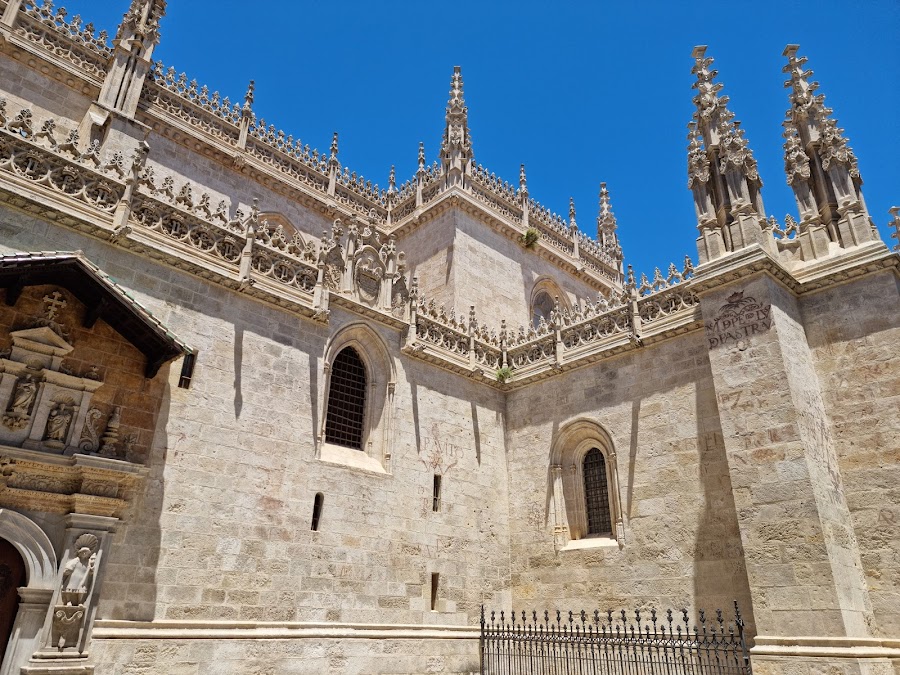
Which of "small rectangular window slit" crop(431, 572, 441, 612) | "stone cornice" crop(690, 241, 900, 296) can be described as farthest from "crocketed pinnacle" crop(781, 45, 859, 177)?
"small rectangular window slit" crop(431, 572, 441, 612)

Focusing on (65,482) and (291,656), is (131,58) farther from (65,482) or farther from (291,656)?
(291,656)

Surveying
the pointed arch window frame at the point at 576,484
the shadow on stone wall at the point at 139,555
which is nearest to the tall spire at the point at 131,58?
the shadow on stone wall at the point at 139,555

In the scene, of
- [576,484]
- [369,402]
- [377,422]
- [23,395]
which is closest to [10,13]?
[23,395]

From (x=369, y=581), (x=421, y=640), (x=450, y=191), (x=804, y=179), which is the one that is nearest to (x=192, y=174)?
(x=450, y=191)

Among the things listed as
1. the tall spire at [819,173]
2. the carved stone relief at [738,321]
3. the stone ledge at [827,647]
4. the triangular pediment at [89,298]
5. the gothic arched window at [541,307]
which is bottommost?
the stone ledge at [827,647]

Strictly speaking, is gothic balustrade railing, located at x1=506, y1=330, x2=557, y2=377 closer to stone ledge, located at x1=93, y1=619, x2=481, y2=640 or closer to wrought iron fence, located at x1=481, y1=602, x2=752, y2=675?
wrought iron fence, located at x1=481, y1=602, x2=752, y2=675

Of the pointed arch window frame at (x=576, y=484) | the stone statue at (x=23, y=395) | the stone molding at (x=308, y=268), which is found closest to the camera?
the stone statue at (x=23, y=395)

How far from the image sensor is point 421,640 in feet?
41.9

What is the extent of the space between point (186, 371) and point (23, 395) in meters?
2.57

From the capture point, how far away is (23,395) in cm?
897

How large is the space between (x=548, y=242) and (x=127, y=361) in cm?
1773

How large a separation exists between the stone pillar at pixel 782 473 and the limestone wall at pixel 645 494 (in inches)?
47.1

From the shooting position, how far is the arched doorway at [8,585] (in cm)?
823

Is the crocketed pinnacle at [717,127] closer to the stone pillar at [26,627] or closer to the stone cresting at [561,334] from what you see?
the stone cresting at [561,334]
